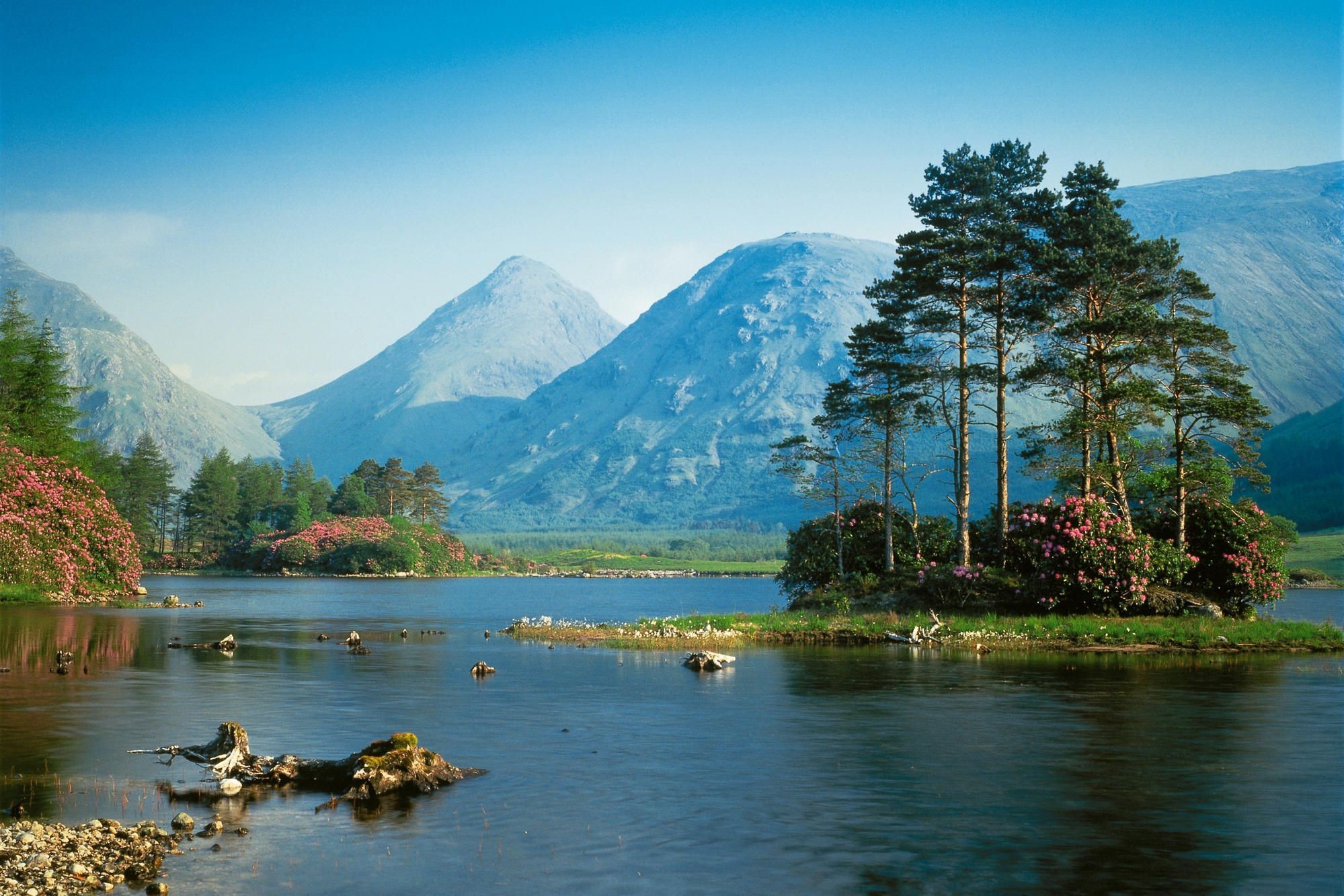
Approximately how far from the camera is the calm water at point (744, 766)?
59.0 ft

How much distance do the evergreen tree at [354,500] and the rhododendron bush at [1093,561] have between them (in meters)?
145

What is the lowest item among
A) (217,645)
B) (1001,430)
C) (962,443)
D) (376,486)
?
(217,645)

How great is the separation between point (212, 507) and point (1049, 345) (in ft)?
517

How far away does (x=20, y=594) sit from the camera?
73.9 m

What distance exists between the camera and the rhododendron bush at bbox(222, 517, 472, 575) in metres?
172

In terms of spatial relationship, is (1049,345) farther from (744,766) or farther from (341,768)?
(341,768)

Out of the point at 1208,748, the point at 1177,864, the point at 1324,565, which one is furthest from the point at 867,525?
the point at 1324,565

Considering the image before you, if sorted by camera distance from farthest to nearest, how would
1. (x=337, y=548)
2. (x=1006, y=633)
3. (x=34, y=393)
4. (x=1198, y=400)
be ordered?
(x=337, y=548)
(x=34, y=393)
(x=1198, y=400)
(x=1006, y=633)

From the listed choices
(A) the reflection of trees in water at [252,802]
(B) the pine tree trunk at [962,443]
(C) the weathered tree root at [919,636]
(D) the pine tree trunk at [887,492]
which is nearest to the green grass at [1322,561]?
(D) the pine tree trunk at [887,492]

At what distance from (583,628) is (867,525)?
18.6 m

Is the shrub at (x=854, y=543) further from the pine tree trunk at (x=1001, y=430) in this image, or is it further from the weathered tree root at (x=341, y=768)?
the weathered tree root at (x=341, y=768)

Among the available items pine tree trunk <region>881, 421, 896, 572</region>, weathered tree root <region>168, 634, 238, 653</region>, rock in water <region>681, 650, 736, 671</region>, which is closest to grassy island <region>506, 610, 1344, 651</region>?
pine tree trunk <region>881, 421, 896, 572</region>

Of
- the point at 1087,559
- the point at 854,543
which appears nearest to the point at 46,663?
the point at 854,543

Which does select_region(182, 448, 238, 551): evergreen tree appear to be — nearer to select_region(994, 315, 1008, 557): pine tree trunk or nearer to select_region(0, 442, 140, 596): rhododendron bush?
select_region(0, 442, 140, 596): rhododendron bush
